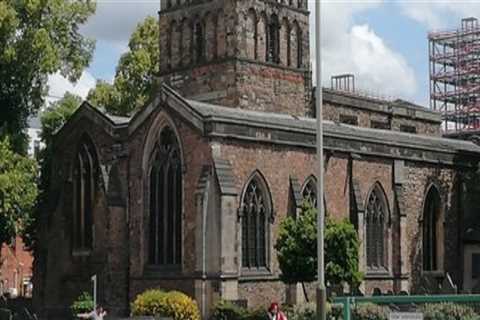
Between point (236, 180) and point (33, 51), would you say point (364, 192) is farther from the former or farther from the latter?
point (33, 51)

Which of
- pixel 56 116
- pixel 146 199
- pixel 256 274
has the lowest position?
pixel 256 274

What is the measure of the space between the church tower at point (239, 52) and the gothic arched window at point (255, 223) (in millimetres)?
7453

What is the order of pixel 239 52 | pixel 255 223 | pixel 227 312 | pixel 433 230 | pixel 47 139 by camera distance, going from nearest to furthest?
pixel 227 312 < pixel 255 223 < pixel 239 52 < pixel 433 230 < pixel 47 139

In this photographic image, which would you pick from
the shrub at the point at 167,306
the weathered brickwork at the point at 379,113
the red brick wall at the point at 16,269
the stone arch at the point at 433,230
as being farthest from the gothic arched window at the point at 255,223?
the red brick wall at the point at 16,269

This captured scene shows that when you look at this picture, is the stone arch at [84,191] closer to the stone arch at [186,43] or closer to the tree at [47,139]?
the tree at [47,139]

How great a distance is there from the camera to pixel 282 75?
52000mm

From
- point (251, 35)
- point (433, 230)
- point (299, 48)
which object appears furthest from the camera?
point (299, 48)

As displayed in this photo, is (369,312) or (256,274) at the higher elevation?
(256,274)

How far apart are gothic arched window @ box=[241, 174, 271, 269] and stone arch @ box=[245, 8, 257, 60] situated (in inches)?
373

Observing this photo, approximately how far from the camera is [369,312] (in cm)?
2236

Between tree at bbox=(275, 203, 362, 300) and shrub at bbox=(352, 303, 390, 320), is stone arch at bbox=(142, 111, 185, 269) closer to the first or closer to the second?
tree at bbox=(275, 203, 362, 300)

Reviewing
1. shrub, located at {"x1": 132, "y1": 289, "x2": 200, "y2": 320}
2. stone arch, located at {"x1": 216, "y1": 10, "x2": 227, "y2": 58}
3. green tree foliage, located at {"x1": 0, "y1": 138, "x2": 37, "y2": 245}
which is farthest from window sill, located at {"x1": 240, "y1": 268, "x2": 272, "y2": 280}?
stone arch, located at {"x1": 216, "y1": 10, "x2": 227, "y2": 58}

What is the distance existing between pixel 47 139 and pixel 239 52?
11347mm

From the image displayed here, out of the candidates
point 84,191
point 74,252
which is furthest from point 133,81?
point 74,252
